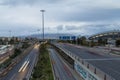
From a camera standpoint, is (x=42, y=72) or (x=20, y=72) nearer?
Answer: (x=42, y=72)

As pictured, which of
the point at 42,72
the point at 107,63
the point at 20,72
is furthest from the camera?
the point at 20,72

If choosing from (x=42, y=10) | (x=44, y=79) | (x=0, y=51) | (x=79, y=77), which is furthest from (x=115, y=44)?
(x=44, y=79)

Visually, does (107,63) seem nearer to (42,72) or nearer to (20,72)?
(42,72)

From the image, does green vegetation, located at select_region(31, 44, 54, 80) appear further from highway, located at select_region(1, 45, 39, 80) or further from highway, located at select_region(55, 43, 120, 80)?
highway, located at select_region(55, 43, 120, 80)

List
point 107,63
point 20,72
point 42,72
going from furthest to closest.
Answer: point 20,72, point 42,72, point 107,63

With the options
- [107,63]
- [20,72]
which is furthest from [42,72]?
[107,63]

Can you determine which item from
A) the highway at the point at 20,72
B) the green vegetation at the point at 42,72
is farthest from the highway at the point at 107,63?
the highway at the point at 20,72

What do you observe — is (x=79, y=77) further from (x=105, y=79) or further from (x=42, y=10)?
(x=42, y=10)

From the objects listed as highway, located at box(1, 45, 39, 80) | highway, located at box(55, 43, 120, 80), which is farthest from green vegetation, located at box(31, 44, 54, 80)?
highway, located at box(55, 43, 120, 80)

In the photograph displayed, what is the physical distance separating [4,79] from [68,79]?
1409 centimetres

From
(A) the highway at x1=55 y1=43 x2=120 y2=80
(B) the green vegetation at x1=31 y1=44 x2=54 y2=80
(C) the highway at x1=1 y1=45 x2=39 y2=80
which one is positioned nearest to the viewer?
(A) the highway at x1=55 y1=43 x2=120 y2=80

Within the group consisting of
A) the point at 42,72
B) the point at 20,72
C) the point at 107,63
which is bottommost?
the point at 20,72

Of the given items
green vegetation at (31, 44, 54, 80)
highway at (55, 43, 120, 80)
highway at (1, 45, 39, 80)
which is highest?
highway at (55, 43, 120, 80)

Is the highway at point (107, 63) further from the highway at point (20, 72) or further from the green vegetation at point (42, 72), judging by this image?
the highway at point (20, 72)
